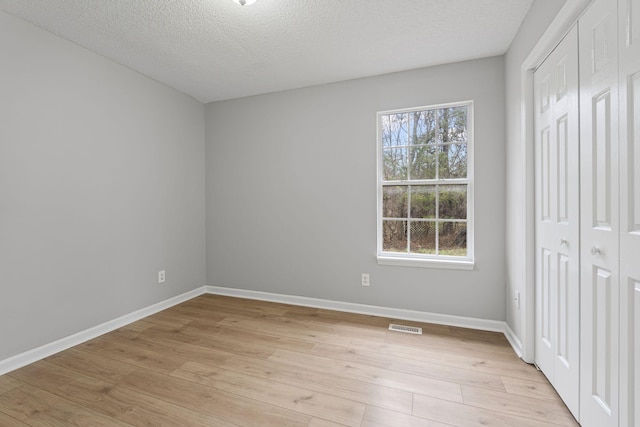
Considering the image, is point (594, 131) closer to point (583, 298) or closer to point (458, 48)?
point (583, 298)

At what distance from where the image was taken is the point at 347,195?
304 centimetres

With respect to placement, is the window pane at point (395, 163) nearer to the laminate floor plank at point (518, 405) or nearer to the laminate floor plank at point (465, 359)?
the laminate floor plank at point (465, 359)

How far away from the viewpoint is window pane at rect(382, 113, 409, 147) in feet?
9.45

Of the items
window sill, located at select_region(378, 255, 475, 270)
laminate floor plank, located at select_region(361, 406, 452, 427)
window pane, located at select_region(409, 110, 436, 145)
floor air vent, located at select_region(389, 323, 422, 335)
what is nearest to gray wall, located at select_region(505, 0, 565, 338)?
window sill, located at select_region(378, 255, 475, 270)

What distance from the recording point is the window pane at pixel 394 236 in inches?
115

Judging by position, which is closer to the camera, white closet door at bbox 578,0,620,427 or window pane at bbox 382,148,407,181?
white closet door at bbox 578,0,620,427

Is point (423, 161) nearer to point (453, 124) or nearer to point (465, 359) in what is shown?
point (453, 124)

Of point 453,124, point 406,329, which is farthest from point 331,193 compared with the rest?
point 406,329

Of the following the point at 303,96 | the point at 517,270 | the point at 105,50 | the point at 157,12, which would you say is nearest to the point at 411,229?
the point at 517,270

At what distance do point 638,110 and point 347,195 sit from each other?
7.25 ft

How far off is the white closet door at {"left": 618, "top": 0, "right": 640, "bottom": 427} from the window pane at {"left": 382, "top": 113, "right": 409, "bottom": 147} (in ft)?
5.93

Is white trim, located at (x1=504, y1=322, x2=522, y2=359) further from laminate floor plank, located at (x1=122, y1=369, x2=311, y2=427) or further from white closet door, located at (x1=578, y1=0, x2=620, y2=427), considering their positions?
laminate floor plank, located at (x1=122, y1=369, x2=311, y2=427)

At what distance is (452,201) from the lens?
9.00 feet

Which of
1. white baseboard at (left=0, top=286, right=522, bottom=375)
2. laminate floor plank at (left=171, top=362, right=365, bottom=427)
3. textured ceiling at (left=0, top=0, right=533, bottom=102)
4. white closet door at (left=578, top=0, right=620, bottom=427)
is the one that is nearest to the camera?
white closet door at (left=578, top=0, right=620, bottom=427)
